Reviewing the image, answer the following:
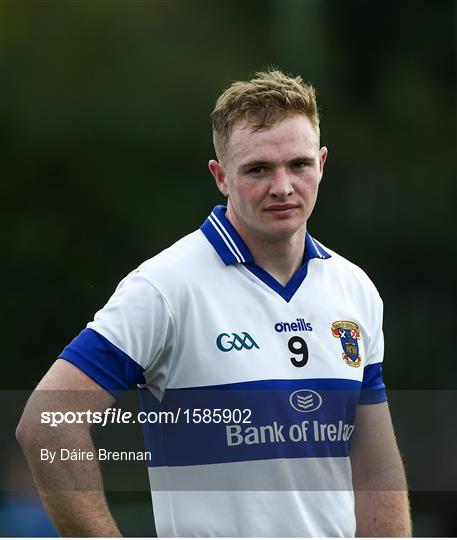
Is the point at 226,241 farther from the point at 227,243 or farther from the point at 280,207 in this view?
the point at 280,207

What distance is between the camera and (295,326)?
129 inches

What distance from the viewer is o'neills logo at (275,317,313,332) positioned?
3.26m

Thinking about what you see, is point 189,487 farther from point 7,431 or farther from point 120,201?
point 120,201

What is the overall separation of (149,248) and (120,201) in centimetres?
57

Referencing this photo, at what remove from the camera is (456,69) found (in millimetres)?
9094

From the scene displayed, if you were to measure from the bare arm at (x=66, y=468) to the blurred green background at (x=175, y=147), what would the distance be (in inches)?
200

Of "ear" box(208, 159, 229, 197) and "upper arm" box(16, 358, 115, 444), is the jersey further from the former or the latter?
"ear" box(208, 159, 229, 197)

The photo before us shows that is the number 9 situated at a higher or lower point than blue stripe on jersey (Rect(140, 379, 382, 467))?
higher

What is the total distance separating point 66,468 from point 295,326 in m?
0.84

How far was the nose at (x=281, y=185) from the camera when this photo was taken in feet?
10.6

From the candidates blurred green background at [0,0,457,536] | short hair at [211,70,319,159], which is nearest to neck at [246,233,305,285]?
short hair at [211,70,319,159]

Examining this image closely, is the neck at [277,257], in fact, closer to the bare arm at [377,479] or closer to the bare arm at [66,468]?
the bare arm at [377,479]

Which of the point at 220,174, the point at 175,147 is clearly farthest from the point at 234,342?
the point at 175,147

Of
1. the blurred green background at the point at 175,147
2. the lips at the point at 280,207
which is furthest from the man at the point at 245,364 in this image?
the blurred green background at the point at 175,147
